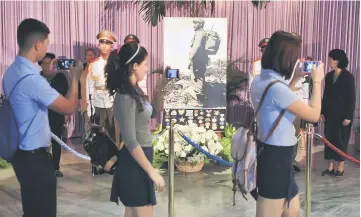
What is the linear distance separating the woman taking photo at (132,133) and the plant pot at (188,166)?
Result: 311cm

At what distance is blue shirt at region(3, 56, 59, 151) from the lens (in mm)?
2268

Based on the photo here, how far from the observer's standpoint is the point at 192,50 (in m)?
6.62

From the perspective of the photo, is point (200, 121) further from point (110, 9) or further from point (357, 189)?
point (110, 9)

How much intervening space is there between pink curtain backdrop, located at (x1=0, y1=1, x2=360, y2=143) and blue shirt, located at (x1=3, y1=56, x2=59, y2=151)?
6.07 meters

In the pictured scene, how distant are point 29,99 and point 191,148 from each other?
3297 millimetres

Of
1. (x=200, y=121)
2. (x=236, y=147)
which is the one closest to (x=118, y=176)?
(x=236, y=147)

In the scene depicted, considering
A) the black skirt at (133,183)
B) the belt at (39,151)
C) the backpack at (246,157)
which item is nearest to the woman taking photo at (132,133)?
the black skirt at (133,183)

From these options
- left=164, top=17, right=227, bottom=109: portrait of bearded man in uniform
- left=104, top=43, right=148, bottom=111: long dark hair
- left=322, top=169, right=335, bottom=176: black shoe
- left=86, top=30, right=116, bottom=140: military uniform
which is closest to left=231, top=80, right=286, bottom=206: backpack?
left=104, top=43, right=148, bottom=111: long dark hair

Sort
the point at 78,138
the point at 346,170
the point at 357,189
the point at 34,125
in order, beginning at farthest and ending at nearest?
the point at 78,138 → the point at 346,170 → the point at 357,189 → the point at 34,125

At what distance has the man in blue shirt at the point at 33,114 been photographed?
7.47 ft

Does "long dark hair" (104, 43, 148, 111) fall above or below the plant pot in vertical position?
above

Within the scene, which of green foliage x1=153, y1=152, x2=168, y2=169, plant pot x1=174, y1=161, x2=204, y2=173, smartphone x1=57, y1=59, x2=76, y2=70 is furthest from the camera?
green foliage x1=153, y1=152, x2=168, y2=169

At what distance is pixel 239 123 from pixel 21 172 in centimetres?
120

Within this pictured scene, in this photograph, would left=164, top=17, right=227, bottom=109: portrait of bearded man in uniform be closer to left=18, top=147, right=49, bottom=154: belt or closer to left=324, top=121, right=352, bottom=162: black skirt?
left=324, top=121, right=352, bottom=162: black skirt
